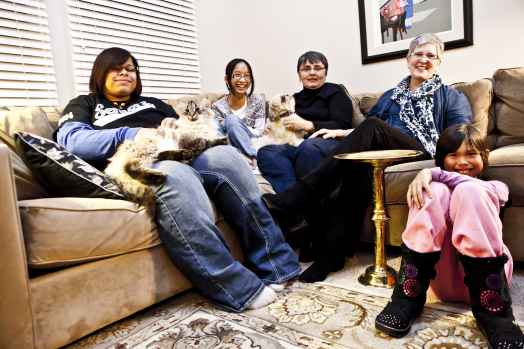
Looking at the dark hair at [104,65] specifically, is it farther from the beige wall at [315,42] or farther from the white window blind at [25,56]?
the beige wall at [315,42]

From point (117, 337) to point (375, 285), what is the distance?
0.97m

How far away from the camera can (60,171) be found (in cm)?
125

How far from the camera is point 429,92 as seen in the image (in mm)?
1803

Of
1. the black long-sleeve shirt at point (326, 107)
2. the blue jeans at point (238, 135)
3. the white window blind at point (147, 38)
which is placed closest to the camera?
the blue jeans at point (238, 135)

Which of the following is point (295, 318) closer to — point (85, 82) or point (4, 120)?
point (4, 120)

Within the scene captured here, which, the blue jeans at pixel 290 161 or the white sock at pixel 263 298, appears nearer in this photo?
the white sock at pixel 263 298

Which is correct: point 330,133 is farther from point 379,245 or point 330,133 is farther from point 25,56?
point 25,56

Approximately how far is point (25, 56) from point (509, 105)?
2.78 meters

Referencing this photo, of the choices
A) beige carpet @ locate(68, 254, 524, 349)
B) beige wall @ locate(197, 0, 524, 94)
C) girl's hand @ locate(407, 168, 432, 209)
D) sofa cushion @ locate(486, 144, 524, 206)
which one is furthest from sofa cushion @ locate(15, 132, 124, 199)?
beige wall @ locate(197, 0, 524, 94)

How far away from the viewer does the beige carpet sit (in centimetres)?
108

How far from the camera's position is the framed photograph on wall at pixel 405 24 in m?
2.28

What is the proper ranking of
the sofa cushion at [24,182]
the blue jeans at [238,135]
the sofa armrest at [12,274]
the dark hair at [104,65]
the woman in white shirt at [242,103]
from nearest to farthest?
the sofa armrest at [12,274] → the sofa cushion at [24,182] → the dark hair at [104,65] → the blue jeans at [238,135] → the woman in white shirt at [242,103]

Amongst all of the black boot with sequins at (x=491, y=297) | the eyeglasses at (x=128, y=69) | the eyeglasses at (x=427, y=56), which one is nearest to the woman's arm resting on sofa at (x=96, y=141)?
the eyeglasses at (x=128, y=69)

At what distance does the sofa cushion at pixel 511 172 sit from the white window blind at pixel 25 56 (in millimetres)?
2496
